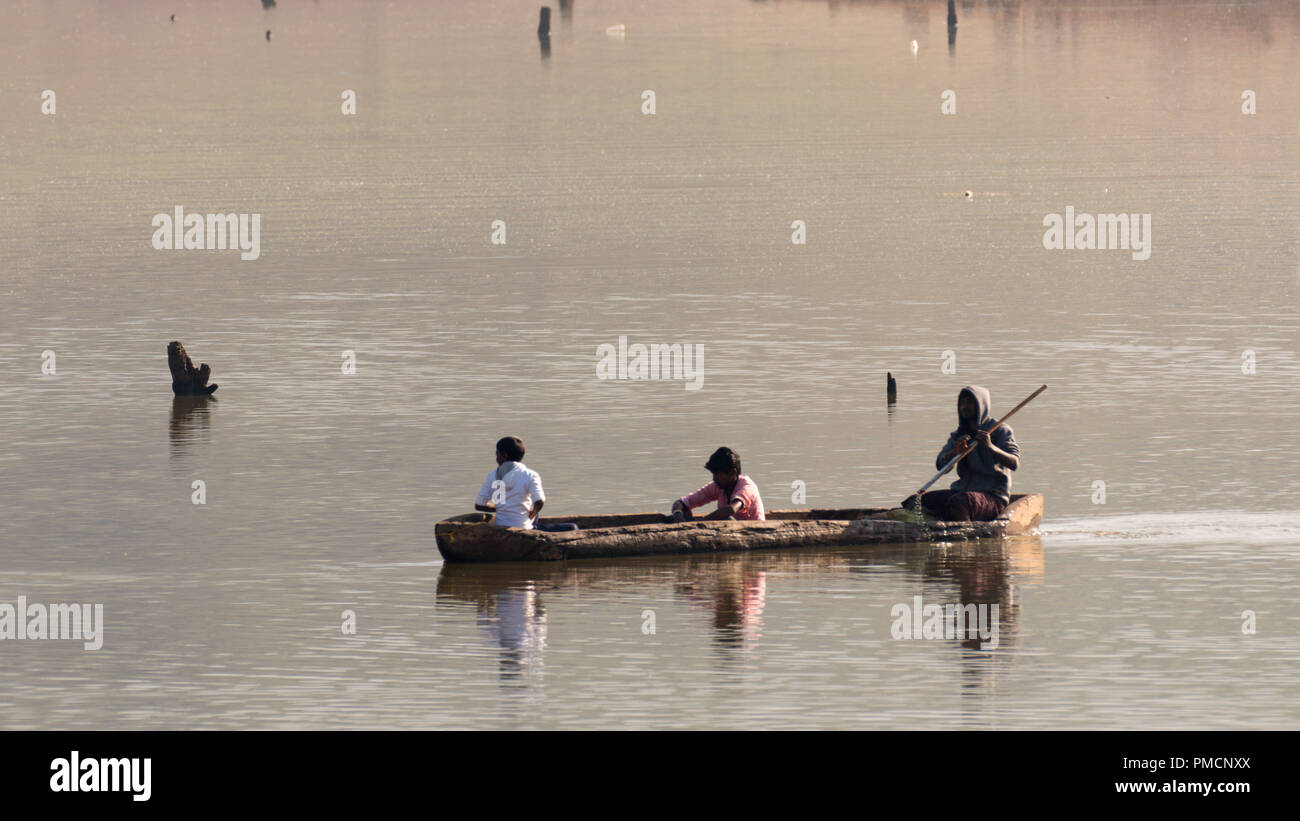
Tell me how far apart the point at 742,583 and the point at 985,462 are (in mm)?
3346

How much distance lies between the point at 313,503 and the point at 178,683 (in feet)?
28.1

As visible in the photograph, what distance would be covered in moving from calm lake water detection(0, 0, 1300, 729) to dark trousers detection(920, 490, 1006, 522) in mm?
374

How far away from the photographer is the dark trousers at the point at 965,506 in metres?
25.8

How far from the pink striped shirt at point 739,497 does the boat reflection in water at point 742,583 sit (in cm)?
43

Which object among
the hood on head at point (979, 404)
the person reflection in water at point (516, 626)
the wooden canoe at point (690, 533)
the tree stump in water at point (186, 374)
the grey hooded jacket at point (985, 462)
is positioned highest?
the tree stump in water at point (186, 374)

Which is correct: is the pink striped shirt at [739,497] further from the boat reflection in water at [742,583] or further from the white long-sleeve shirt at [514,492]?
the white long-sleeve shirt at [514,492]

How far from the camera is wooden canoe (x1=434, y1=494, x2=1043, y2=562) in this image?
2466 cm

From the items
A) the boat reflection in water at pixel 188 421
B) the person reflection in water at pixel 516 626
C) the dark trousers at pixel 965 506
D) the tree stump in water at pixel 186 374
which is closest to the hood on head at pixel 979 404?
the dark trousers at pixel 965 506

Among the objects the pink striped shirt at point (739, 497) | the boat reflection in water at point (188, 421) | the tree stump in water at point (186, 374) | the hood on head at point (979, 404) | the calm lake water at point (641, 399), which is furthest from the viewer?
the tree stump in water at point (186, 374)

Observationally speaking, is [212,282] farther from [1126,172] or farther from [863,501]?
[1126,172]

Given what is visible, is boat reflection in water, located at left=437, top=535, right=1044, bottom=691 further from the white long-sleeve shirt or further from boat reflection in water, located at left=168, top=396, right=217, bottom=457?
boat reflection in water, located at left=168, top=396, right=217, bottom=457

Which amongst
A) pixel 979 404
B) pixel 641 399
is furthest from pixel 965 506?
pixel 641 399

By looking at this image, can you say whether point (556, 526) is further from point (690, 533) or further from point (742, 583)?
point (742, 583)

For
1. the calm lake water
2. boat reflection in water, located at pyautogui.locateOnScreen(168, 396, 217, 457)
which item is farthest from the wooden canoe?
boat reflection in water, located at pyautogui.locateOnScreen(168, 396, 217, 457)
